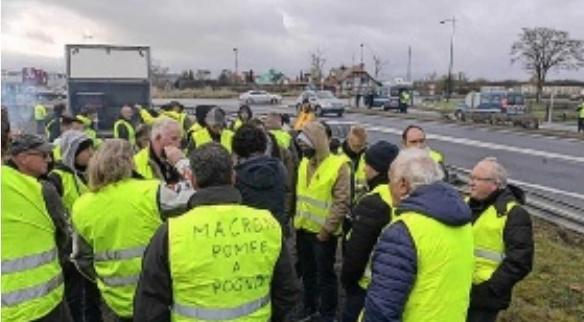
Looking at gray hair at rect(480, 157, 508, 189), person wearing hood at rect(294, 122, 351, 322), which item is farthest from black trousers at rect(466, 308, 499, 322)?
person wearing hood at rect(294, 122, 351, 322)

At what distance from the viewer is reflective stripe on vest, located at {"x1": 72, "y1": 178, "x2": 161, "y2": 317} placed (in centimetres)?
354

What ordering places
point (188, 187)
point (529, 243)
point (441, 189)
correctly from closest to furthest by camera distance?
point (441, 189)
point (188, 187)
point (529, 243)

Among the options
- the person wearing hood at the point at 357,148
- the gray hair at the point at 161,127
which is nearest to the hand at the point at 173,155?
the gray hair at the point at 161,127

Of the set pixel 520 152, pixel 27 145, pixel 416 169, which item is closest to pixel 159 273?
pixel 416 169

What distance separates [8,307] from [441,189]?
2242mm


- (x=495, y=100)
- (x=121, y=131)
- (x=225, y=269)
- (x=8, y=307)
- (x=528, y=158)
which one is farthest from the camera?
(x=495, y=100)

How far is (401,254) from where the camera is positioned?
2.83 m

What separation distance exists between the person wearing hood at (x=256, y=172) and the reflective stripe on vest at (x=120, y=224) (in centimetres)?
123

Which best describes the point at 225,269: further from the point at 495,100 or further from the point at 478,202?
the point at 495,100

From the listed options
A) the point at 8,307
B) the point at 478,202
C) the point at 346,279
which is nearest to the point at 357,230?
the point at 346,279

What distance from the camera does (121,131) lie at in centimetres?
1049

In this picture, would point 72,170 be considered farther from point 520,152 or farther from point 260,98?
point 260,98

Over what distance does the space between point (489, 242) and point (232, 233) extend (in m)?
1.95

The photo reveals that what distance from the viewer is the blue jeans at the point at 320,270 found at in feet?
18.1
